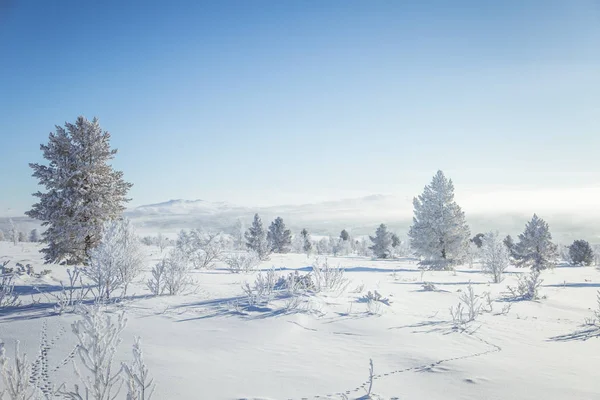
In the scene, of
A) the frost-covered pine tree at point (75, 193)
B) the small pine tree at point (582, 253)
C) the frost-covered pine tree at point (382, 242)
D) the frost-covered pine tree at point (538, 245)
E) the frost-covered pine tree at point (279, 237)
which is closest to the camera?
the frost-covered pine tree at point (75, 193)

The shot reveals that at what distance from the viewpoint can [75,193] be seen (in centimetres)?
1230

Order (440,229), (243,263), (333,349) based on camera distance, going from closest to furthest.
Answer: (333,349) < (243,263) < (440,229)

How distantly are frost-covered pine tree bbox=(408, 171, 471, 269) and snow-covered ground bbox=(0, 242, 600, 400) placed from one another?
1621 cm

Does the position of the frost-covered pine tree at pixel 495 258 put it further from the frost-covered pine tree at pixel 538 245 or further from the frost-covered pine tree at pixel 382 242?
the frost-covered pine tree at pixel 382 242

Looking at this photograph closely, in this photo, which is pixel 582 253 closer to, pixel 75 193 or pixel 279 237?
pixel 279 237

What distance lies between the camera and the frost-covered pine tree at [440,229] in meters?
23.8

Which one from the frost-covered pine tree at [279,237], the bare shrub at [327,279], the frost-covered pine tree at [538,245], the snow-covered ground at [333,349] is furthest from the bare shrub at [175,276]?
the frost-covered pine tree at [279,237]

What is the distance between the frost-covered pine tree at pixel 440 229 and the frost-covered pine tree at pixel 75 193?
20138 millimetres

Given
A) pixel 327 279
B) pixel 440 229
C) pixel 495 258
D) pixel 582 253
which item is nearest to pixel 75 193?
pixel 327 279

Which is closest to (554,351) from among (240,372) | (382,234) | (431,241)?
(240,372)

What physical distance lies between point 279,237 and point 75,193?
3226 centimetres

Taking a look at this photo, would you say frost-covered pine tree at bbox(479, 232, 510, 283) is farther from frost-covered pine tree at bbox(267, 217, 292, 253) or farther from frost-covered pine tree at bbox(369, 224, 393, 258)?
frost-covered pine tree at bbox(267, 217, 292, 253)

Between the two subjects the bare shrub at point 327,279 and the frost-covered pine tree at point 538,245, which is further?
the frost-covered pine tree at point 538,245

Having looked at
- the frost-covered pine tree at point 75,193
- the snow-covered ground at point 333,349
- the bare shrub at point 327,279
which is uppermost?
the frost-covered pine tree at point 75,193
